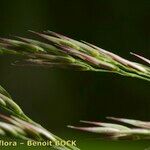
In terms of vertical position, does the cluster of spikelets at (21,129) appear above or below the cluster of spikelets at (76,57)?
below

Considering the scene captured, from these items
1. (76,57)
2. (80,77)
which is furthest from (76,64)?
(80,77)

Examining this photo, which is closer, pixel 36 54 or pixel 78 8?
pixel 36 54

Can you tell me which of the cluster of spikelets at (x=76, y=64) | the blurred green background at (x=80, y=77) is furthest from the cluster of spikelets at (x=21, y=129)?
the blurred green background at (x=80, y=77)

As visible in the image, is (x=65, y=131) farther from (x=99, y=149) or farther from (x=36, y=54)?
(x=36, y=54)

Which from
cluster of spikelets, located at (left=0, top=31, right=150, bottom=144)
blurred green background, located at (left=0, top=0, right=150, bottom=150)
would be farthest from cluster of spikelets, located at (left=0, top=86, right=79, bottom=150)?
blurred green background, located at (left=0, top=0, right=150, bottom=150)

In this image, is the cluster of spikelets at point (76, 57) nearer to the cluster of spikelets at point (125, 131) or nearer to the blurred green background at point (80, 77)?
the cluster of spikelets at point (125, 131)

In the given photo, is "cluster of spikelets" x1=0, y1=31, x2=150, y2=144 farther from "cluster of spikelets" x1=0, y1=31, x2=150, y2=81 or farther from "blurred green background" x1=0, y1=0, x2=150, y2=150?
"blurred green background" x1=0, y1=0, x2=150, y2=150

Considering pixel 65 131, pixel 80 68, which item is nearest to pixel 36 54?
pixel 80 68

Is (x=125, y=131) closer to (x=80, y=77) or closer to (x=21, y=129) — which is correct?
(x=21, y=129)
